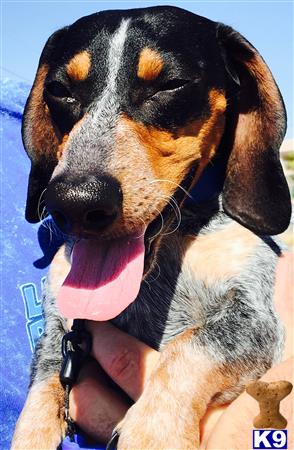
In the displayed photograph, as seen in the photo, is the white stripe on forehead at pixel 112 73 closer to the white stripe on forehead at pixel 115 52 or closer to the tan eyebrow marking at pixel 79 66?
the white stripe on forehead at pixel 115 52

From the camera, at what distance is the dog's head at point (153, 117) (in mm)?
3082

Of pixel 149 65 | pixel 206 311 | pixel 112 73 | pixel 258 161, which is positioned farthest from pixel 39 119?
pixel 206 311

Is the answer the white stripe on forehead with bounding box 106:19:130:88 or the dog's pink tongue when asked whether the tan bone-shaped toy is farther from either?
the white stripe on forehead with bounding box 106:19:130:88

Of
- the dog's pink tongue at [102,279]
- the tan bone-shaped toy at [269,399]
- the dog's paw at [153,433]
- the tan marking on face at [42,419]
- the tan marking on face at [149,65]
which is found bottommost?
the tan marking on face at [42,419]

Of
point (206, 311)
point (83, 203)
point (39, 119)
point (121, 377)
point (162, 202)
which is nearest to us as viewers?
point (83, 203)

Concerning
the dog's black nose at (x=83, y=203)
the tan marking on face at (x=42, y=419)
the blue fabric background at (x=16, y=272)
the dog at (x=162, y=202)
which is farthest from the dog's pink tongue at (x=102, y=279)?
the blue fabric background at (x=16, y=272)

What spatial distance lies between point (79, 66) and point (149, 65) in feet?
1.25

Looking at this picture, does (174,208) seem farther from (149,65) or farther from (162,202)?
(149,65)

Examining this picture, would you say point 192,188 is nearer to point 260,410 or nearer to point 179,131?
point 179,131

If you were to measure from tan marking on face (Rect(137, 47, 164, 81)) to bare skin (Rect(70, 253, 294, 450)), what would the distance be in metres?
1.27

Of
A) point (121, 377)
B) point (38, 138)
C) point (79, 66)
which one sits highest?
point (79, 66)

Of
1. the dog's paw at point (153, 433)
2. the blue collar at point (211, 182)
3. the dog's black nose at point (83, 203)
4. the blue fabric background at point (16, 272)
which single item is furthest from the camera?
the blue collar at point (211, 182)

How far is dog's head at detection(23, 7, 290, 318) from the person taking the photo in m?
3.08

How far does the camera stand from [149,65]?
133 inches
